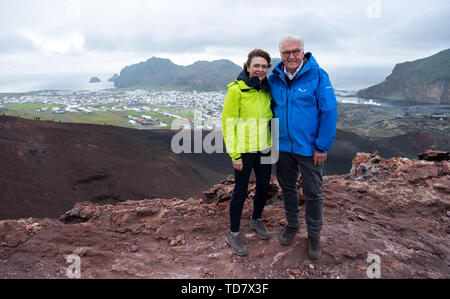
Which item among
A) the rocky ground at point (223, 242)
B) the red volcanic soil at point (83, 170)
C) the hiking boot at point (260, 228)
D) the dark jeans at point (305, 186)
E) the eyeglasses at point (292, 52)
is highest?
the eyeglasses at point (292, 52)

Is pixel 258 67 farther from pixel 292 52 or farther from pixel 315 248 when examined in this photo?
pixel 315 248

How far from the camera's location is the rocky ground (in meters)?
2.46

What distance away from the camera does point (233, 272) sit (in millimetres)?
2494

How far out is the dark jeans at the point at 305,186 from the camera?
2.46 m

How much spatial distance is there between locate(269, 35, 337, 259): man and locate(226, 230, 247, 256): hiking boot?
73cm

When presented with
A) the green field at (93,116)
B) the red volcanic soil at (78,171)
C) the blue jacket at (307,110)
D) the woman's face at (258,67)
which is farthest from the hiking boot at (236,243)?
the green field at (93,116)

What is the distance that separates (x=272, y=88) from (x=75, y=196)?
10261 mm

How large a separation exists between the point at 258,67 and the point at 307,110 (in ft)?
2.10

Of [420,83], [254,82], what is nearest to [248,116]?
[254,82]

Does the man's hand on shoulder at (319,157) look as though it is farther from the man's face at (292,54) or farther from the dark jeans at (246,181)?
the man's face at (292,54)

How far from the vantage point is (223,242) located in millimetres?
3008

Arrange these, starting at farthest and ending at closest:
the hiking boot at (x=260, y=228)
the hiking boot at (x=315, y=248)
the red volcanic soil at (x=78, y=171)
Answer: the red volcanic soil at (x=78, y=171) → the hiking boot at (x=260, y=228) → the hiking boot at (x=315, y=248)

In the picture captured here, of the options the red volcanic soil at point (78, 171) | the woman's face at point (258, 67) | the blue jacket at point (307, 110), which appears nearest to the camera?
the blue jacket at point (307, 110)

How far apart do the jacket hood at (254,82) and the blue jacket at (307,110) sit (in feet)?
0.36
